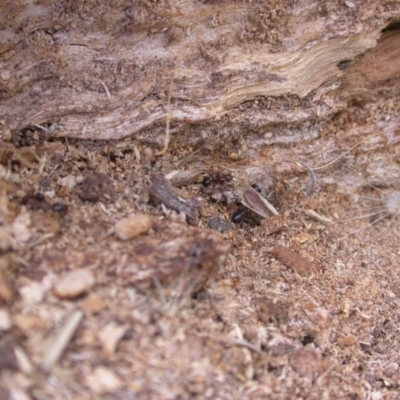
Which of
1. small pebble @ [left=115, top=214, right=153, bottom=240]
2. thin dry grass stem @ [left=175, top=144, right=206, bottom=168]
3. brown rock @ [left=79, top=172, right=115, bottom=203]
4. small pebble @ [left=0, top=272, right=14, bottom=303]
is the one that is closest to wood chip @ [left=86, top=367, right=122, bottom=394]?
small pebble @ [left=0, top=272, right=14, bottom=303]

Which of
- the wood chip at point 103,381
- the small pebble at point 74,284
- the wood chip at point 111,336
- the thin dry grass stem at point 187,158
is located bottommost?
the thin dry grass stem at point 187,158

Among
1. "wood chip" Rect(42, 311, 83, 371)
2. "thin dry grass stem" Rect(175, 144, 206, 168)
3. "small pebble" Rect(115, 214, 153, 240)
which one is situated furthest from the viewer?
"thin dry grass stem" Rect(175, 144, 206, 168)

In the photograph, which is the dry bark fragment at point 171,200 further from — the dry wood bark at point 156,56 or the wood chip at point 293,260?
the wood chip at point 293,260

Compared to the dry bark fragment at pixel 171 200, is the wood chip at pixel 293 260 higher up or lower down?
lower down

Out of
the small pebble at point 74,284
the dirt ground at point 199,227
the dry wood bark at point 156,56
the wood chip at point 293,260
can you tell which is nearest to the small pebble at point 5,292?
the dirt ground at point 199,227

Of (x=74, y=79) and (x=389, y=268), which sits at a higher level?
(x=74, y=79)

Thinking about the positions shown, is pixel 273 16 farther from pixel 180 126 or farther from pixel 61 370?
pixel 61 370

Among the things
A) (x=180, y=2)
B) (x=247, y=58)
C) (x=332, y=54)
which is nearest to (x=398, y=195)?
(x=332, y=54)

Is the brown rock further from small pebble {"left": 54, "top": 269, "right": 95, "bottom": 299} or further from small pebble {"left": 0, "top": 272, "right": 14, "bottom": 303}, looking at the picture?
small pebble {"left": 0, "top": 272, "right": 14, "bottom": 303}

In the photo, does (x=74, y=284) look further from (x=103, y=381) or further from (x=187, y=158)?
(x=187, y=158)
